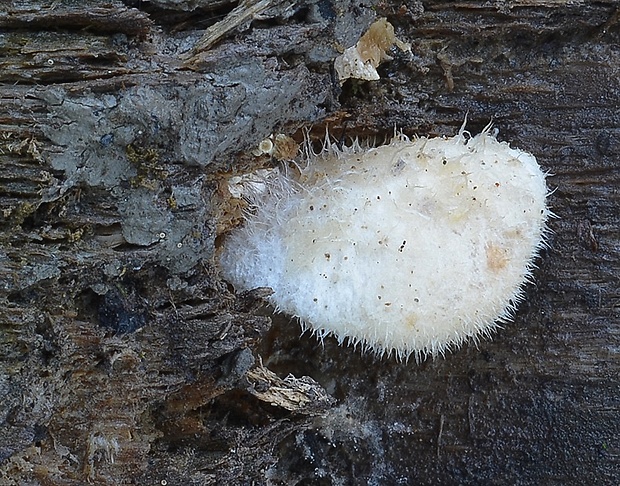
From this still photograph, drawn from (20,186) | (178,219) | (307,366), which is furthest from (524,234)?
(20,186)

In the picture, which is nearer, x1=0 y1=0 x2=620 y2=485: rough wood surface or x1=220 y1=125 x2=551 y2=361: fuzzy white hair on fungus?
x1=0 y1=0 x2=620 y2=485: rough wood surface

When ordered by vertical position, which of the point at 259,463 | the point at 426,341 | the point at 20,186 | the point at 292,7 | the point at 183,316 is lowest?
the point at 259,463

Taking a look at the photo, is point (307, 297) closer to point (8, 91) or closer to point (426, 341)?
point (426, 341)

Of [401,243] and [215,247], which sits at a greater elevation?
[401,243]

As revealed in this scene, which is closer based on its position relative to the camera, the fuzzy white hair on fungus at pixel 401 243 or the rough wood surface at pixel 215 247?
the rough wood surface at pixel 215 247

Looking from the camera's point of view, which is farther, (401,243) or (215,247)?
(215,247)
